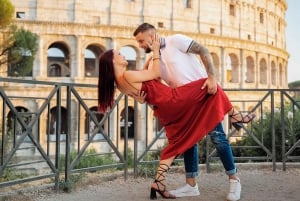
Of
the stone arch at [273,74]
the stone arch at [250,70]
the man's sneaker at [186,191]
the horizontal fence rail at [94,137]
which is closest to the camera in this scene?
the man's sneaker at [186,191]

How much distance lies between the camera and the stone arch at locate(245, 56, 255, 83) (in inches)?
1177

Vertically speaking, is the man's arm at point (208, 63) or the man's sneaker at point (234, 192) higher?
the man's arm at point (208, 63)

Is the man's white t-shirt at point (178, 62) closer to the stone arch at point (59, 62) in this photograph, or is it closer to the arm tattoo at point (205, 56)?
the arm tattoo at point (205, 56)

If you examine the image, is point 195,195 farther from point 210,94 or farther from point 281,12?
point 281,12

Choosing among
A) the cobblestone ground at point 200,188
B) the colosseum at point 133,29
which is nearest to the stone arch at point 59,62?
the colosseum at point 133,29

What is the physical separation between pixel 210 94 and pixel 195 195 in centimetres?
98

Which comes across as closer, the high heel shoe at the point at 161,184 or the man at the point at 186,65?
the man at the point at 186,65

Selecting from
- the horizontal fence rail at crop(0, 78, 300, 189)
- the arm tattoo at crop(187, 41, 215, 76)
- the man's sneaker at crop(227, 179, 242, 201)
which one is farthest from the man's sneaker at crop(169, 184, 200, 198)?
the horizontal fence rail at crop(0, 78, 300, 189)

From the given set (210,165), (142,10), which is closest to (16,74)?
(142,10)

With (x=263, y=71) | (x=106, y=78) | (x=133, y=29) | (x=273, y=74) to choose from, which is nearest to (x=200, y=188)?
(x=106, y=78)

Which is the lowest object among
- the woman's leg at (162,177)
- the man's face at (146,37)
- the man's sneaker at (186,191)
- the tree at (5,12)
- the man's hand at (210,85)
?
the man's sneaker at (186,191)

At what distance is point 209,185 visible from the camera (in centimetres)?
432

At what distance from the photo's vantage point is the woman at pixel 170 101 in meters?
3.37

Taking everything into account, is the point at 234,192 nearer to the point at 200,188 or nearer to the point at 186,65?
the point at 200,188
